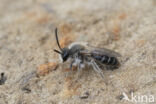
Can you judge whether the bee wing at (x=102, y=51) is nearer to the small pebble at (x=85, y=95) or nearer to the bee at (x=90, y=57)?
the bee at (x=90, y=57)

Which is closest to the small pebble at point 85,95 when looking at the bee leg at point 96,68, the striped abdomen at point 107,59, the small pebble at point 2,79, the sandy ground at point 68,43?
the sandy ground at point 68,43

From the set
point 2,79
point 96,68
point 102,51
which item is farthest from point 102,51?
point 2,79

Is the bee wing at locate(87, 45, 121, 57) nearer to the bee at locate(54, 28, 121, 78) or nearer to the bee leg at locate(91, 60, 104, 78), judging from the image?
the bee at locate(54, 28, 121, 78)

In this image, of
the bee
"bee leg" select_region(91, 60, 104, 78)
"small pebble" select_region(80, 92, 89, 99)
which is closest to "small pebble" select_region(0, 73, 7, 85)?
the bee

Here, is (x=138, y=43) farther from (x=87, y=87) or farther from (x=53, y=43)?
(x=53, y=43)

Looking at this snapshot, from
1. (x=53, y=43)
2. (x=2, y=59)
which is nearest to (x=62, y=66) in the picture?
(x=53, y=43)

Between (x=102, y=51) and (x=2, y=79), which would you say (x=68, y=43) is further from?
(x=2, y=79)
